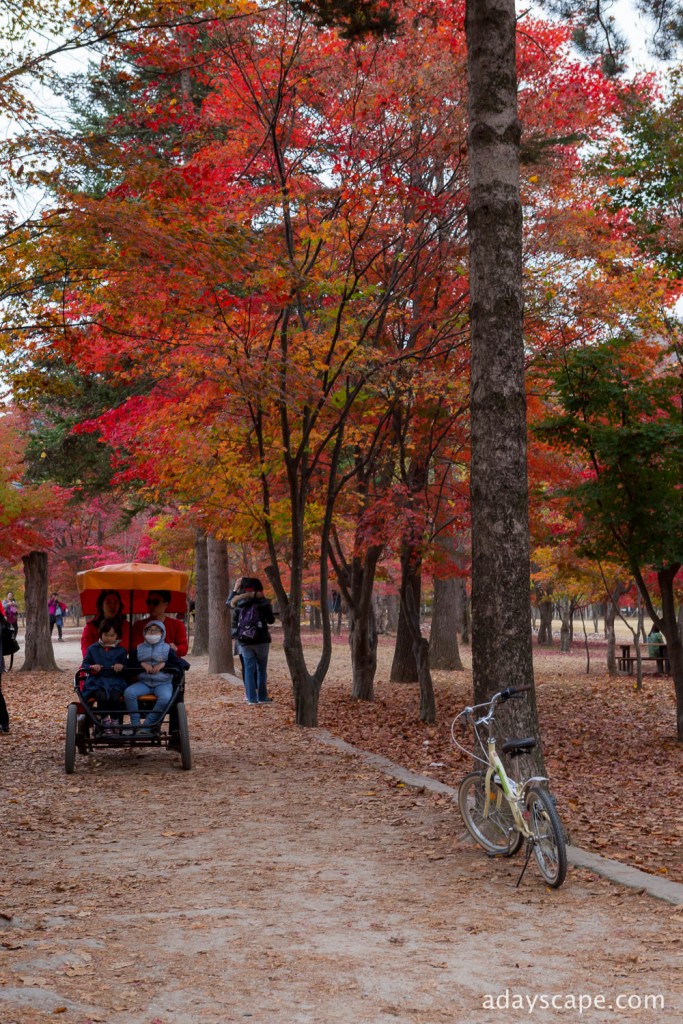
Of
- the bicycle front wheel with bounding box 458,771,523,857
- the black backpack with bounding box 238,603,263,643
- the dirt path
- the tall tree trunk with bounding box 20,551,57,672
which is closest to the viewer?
the dirt path

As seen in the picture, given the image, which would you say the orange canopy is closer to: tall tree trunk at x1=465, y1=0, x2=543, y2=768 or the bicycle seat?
tall tree trunk at x1=465, y1=0, x2=543, y2=768

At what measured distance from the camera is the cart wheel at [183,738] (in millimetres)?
10430

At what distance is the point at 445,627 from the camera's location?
26688 mm

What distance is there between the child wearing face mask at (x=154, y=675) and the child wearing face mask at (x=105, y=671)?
0.52ft

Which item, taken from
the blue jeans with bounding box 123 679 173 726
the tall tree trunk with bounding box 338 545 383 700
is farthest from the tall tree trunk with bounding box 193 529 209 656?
the blue jeans with bounding box 123 679 173 726

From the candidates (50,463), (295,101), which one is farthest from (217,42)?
(50,463)

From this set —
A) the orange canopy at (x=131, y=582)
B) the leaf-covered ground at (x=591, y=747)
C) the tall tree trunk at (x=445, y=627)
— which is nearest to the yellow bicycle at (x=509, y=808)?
the leaf-covered ground at (x=591, y=747)

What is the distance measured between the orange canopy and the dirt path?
2.81 metres

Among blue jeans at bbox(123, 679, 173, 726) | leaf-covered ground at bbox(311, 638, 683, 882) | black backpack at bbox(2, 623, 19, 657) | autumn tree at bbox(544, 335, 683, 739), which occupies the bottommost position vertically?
leaf-covered ground at bbox(311, 638, 683, 882)

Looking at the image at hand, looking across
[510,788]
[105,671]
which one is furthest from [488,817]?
[105,671]

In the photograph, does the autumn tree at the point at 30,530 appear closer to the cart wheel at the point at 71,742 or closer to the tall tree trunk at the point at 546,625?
the cart wheel at the point at 71,742

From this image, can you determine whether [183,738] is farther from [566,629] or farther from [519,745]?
[566,629]

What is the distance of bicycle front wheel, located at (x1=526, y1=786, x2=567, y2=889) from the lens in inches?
232

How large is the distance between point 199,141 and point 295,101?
3021 mm
